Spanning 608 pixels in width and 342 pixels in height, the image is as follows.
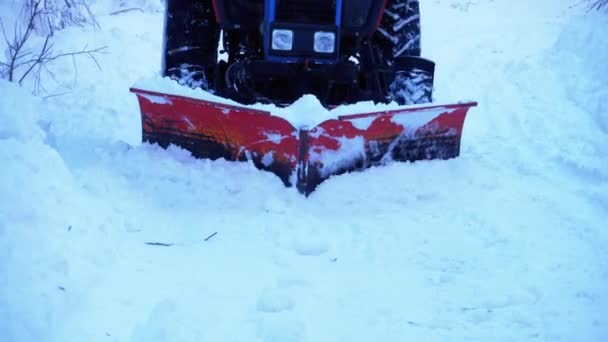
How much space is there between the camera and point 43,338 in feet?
5.28

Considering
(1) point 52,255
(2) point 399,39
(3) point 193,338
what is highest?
(2) point 399,39

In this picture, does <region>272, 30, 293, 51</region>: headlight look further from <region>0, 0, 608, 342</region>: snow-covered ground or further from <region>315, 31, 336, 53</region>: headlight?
<region>0, 0, 608, 342</region>: snow-covered ground

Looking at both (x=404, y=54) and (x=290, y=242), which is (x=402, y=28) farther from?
(x=290, y=242)

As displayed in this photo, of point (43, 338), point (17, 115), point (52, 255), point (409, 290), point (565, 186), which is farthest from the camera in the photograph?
point (565, 186)

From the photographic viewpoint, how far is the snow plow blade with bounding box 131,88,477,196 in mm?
3117

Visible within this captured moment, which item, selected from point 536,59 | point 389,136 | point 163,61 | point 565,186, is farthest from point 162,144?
point 536,59

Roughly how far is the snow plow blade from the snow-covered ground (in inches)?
3.3

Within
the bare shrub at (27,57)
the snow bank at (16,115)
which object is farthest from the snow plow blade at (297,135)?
the bare shrub at (27,57)

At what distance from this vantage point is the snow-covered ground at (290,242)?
74.4 inches

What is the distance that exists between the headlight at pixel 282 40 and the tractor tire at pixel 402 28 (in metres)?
0.92

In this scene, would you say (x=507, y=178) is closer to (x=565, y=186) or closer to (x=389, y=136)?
(x=565, y=186)

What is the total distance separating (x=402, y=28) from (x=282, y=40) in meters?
1.01

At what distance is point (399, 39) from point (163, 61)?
166 centimetres

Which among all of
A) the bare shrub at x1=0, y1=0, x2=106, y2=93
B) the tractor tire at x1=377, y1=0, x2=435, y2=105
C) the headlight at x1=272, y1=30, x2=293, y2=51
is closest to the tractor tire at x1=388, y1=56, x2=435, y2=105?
the tractor tire at x1=377, y1=0, x2=435, y2=105
